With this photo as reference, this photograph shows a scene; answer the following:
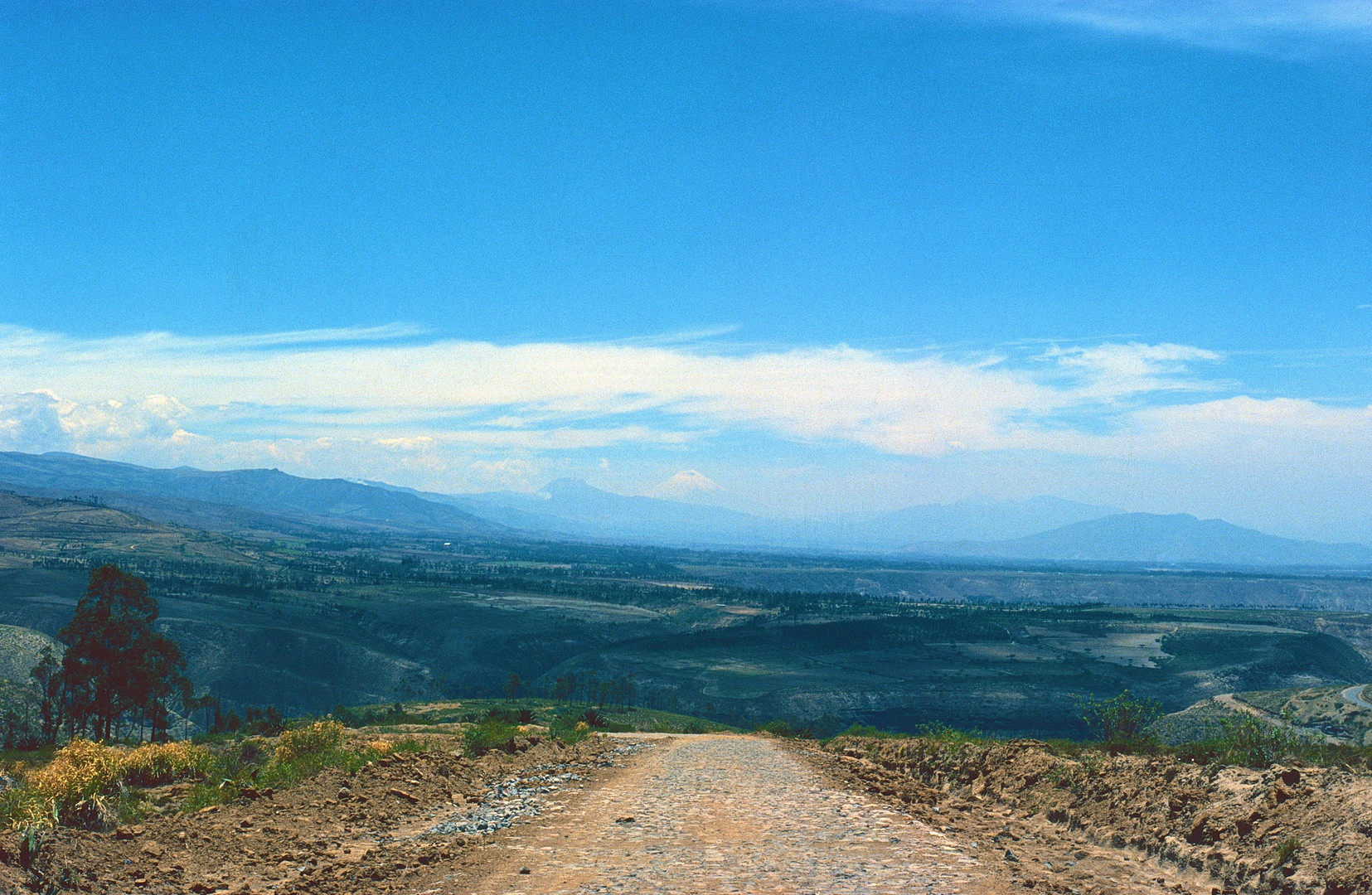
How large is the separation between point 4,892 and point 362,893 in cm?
291

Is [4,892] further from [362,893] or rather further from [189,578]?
[189,578]

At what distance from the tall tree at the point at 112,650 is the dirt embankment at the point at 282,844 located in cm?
3088

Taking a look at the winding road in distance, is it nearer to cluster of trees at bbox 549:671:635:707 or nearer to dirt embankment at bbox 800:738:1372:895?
cluster of trees at bbox 549:671:635:707

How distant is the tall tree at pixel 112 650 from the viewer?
38.8 metres

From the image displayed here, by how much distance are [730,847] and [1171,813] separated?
5.44 meters

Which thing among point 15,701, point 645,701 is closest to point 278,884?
point 15,701

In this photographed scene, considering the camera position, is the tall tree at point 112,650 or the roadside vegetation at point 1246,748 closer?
the roadside vegetation at point 1246,748

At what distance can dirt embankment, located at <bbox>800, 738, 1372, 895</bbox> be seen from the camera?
28.3 feet

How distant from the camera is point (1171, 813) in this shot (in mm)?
10734

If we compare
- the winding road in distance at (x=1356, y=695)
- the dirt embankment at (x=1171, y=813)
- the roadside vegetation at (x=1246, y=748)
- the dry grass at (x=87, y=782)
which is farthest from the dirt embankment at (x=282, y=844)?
the winding road in distance at (x=1356, y=695)

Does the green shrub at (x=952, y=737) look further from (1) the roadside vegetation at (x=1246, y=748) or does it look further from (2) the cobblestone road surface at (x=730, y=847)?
(2) the cobblestone road surface at (x=730, y=847)

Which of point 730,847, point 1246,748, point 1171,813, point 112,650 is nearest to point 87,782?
point 730,847

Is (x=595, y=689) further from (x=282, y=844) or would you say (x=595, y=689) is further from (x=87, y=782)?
(x=282, y=844)

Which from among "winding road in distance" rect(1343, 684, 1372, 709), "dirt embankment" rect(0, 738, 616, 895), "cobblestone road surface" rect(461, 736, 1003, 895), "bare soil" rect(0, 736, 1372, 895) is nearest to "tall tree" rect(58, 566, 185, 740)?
"dirt embankment" rect(0, 738, 616, 895)
